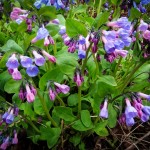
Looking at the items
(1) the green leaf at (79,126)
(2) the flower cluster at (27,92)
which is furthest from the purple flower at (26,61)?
(1) the green leaf at (79,126)

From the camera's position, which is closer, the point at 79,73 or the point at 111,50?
the point at 111,50

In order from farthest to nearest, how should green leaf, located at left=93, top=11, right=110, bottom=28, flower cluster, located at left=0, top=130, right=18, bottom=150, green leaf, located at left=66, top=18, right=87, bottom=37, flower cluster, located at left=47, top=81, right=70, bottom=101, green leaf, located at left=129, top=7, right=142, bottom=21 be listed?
flower cluster, located at left=0, top=130, right=18, bottom=150 → green leaf, located at left=129, top=7, right=142, bottom=21 → flower cluster, located at left=47, top=81, right=70, bottom=101 → green leaf, located at left=66, top=18, right=87, bottom=37 → green leaf, located at left=93, top=11, right=110, bottom=28

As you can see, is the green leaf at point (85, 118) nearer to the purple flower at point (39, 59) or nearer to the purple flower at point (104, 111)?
the purple flower at point (104, 111)

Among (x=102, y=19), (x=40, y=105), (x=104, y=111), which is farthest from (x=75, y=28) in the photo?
(x=40, y=105)

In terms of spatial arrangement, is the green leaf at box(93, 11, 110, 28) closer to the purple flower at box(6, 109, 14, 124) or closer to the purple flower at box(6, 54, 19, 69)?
the purple flower at box(6, 54, 19, 69)

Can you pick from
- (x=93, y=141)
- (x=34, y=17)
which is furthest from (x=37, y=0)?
(x=93, y=141)

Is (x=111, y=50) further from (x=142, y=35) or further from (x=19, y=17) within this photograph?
(x=19, y=17)

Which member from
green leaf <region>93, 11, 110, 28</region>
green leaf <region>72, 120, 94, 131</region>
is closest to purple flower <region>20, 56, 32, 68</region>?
green leaf <region>93, 11, 110, 28</region>
